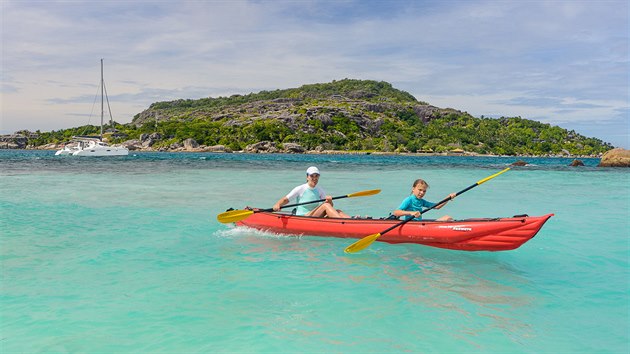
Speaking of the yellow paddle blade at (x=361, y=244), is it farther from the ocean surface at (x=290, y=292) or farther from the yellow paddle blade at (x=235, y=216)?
the yellow paddle blade at (x=235, y=216)

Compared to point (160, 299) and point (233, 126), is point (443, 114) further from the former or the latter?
point (160, 299)

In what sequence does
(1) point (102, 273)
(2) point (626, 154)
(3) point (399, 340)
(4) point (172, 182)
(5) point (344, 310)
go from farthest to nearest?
1. (2) point (626, 154)
2. (4) point (172, 182)
3. (1) point (102, 273)
4. (5) point (344, 310)
5. (3) point (399, 340)

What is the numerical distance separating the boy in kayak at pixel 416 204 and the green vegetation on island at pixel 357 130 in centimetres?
10202

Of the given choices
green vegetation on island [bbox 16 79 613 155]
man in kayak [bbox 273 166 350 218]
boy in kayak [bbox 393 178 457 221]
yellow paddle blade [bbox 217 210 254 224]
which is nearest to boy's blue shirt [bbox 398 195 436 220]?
boy in kayak [bbox 393 178 457 221]

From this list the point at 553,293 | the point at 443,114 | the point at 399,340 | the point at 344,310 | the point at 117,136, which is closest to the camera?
the point at 399,340

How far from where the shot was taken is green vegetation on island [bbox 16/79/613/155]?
4683 inches

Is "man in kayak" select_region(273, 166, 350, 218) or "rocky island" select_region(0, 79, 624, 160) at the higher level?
"rocky island" select_region(0, 79, 624, 160)

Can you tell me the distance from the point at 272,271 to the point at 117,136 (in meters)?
126

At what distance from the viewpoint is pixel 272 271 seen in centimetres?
827

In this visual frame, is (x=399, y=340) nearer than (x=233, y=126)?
Yes

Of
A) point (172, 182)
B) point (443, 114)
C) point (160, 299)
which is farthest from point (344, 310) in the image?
point (443, 114)

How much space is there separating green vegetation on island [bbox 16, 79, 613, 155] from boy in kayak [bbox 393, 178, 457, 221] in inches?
4016

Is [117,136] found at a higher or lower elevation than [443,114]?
A: lower

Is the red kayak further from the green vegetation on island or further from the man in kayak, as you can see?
the green vegetation on island
